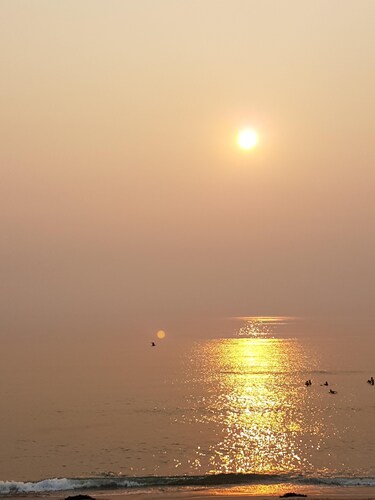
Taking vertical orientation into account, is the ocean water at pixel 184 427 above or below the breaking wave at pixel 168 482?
above

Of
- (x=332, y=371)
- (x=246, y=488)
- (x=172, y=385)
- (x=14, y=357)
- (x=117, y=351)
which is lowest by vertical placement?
(x=246, y=488)

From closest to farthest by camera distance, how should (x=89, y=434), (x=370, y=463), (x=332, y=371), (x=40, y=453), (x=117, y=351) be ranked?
(x=370, y=463) → (x=40, y=453) → (x=89, y=434) → (x=332, y=371) → (x=117, y=351)

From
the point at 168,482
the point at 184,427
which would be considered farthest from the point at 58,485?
the point at 184,427

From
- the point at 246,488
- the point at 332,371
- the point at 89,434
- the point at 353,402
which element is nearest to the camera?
the point at 246,488

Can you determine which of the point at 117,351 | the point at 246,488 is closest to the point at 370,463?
the point at 246,488

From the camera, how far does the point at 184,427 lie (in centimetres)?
7269

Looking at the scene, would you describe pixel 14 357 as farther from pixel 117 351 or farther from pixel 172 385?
pixel 172 385

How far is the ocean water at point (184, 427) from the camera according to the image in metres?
53.5

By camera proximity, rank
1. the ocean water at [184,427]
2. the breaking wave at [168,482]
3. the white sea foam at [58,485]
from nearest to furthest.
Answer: the white sea foam at [58,485], the breaking wave at [168,482], the ocean water at [184,427]

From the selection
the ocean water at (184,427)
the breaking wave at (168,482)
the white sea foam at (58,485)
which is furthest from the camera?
the ocean water at (184,427)

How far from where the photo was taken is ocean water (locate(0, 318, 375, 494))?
176 feet

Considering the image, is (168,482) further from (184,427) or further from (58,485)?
(184,427)

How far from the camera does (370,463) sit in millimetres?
56250

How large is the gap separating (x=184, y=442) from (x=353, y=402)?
35.3 metres
